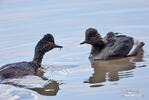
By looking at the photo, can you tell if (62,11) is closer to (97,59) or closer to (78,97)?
(97,59)

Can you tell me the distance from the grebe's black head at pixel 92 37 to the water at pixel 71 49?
1.67 ft

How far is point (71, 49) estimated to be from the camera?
18906 millimetres

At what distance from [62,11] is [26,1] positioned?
2590 mm

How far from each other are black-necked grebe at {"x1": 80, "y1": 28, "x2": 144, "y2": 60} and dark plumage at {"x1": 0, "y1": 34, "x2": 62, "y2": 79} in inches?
71.2

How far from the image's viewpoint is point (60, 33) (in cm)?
2053

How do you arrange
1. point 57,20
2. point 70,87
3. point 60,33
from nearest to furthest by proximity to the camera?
point 70,87 < point 60,33 < point 57,20

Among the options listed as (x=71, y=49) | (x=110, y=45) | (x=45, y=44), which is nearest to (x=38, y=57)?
(x=45, y=44)

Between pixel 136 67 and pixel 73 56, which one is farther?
pixel 73 56

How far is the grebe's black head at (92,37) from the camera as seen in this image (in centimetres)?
1853

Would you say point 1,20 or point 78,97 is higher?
point 1,20

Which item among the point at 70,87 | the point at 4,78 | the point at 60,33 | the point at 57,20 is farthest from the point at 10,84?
the point at 57,20

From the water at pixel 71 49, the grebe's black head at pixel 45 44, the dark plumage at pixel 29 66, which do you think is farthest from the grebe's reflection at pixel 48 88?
the grebe's black head at pixel 45 44

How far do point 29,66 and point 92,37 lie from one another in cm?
305

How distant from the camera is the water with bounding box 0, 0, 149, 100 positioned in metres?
14.3
